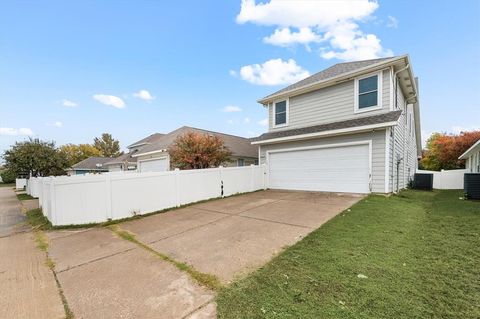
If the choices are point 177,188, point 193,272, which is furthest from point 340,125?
point 193,272

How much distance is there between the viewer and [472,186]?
27.8 ft

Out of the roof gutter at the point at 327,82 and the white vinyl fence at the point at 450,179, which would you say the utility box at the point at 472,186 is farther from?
the white vinyl fence at the point at 450,179

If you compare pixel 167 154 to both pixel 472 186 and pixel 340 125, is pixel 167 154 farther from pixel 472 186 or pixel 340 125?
pixel 472 186

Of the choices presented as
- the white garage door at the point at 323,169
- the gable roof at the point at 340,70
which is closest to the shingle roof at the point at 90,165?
the white garage door at the point at 323,169

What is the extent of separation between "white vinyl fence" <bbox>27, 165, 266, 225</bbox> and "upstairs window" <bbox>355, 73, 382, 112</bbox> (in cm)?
714

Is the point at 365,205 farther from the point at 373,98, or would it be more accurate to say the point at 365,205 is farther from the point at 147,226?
the point at 147,226

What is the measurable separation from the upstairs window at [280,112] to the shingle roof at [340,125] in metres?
0.79

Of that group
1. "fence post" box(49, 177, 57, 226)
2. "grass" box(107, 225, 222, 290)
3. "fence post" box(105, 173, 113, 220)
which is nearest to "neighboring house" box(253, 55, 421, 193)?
"fence post" box(105, 173, 113, 220)

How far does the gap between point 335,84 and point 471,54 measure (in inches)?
311

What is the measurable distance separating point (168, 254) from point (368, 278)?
309 centimetres

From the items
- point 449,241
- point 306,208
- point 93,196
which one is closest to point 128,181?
point 93,196

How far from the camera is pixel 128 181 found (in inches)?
284

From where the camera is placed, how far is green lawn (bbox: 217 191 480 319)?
2229 millimetres

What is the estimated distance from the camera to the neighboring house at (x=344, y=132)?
29.8 ft
